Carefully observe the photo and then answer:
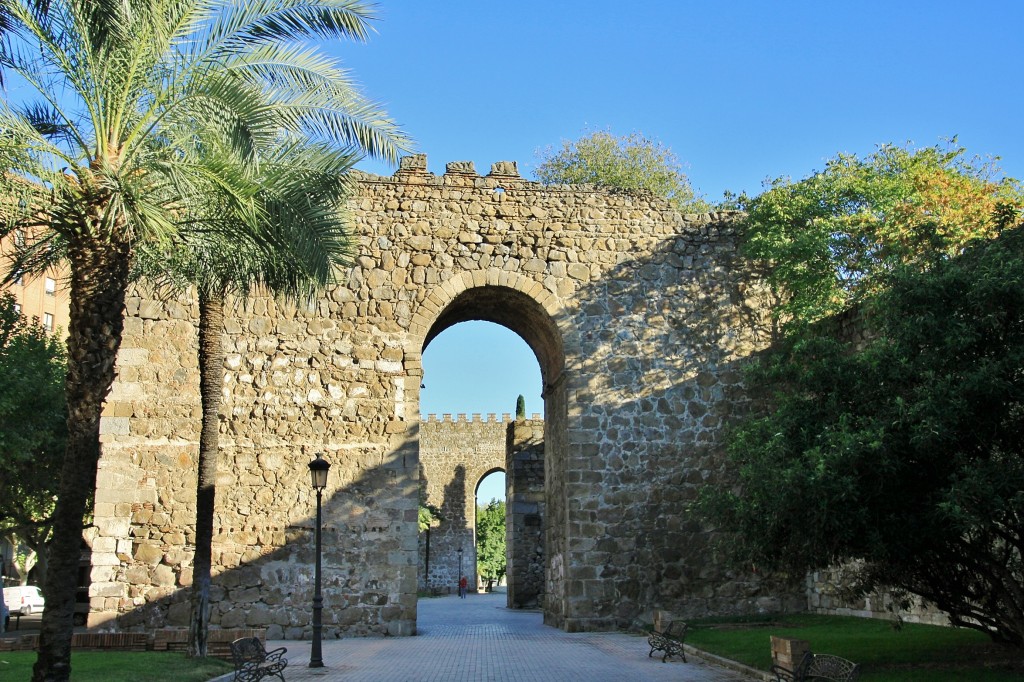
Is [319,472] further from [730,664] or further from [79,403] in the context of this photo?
[730,664]

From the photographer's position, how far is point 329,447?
54.1ft

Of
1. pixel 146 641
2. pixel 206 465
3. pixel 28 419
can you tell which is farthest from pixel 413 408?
pixel 28 419

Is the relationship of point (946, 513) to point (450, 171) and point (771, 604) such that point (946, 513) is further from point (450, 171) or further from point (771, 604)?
point (450, 171)

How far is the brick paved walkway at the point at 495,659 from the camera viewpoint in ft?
35.4

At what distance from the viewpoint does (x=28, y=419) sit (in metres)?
20.8

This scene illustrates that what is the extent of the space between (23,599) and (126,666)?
2290cm

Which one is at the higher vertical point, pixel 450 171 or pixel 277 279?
pixel 450 171

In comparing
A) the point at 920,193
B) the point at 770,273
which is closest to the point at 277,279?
the point at 770,273

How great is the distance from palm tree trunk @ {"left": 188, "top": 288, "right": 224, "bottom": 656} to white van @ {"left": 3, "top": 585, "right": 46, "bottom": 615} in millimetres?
18083

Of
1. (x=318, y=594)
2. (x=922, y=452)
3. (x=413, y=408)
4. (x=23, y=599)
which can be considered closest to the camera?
(x=922, y=452)

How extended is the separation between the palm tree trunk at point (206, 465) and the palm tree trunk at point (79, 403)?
3994 millimetres

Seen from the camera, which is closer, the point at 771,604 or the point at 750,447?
the point at 750,447

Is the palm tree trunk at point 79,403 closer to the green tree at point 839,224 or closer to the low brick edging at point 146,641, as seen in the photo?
the low brick edging at point 146,641

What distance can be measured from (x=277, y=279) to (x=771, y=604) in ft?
36.0
